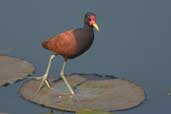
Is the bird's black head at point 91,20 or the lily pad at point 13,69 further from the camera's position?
the lily pad at point 13,69

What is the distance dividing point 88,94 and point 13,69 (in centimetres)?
51

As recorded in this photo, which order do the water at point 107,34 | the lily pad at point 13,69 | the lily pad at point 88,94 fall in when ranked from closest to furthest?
1. the lily pad at point 88,94
2. the lily pad at point 13,69
3. the water at point 107,34

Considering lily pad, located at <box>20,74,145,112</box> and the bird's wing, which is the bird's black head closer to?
the bird's wing

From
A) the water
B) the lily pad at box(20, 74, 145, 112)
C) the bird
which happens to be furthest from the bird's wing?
the water

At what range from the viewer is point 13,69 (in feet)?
11.9

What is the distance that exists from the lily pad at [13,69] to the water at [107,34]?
0.34 ft

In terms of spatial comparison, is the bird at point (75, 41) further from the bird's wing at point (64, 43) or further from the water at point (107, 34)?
the water at point (107, 34)

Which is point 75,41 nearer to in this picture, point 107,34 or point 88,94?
point 88,94

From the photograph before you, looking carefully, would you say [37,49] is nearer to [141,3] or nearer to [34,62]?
[34,62]

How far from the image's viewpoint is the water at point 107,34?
3.91 metres

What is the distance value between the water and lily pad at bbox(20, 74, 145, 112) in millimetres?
210

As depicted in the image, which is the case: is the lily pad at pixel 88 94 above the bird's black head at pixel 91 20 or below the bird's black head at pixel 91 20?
below

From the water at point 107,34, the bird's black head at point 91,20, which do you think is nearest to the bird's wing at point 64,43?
the bird's black head at point 91,20

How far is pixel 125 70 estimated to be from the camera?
3912 mm
